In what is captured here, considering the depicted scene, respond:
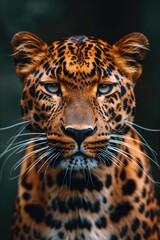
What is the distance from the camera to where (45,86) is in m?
5.33

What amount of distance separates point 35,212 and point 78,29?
4.94 feet

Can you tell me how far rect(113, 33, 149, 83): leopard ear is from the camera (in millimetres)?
5418

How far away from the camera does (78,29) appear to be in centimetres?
624

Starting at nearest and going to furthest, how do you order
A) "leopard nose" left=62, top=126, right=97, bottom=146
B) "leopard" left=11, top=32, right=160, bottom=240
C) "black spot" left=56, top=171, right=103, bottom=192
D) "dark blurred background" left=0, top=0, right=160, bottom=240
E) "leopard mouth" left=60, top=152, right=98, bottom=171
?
"leopard nose" left=62, top=126, right=97, bottom=146
"leopard mouth" left=60, top=152, right=98, bottom=171
"leopard" left=11, top=32, right=160, bottom=240
"black spot" left=56, top=171, right=103, bottom=192
"dark blurred background" left=0, top=0, right=160, bottom=240

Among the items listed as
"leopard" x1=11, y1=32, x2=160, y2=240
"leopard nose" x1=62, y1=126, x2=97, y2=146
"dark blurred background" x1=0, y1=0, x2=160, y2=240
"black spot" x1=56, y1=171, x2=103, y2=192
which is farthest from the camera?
"dark blurred background" x1=0, y1=0, x2=160, y2=240

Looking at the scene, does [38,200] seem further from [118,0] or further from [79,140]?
[118,0]

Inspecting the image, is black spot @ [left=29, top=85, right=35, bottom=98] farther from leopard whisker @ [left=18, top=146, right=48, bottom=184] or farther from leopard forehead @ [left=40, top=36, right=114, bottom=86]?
leopard whisker @ [left=18, top=146, right=48, bottom=184]

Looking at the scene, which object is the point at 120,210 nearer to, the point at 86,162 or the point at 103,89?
the point at 86,162

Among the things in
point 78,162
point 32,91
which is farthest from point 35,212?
point 32,91

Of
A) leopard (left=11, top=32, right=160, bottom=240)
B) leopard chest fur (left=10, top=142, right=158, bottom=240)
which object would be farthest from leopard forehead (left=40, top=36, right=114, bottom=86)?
leopard chest fur (left=10, top=142, right=158, bottom=240)

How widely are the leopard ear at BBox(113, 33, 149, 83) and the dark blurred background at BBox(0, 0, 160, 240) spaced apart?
2.30 ft

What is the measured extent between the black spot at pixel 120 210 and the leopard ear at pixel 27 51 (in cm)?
102

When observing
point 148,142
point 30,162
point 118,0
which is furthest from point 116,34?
point 30,162

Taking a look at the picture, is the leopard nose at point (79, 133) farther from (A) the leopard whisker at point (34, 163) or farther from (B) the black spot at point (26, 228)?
(B) the black spot at point (26, 228)
